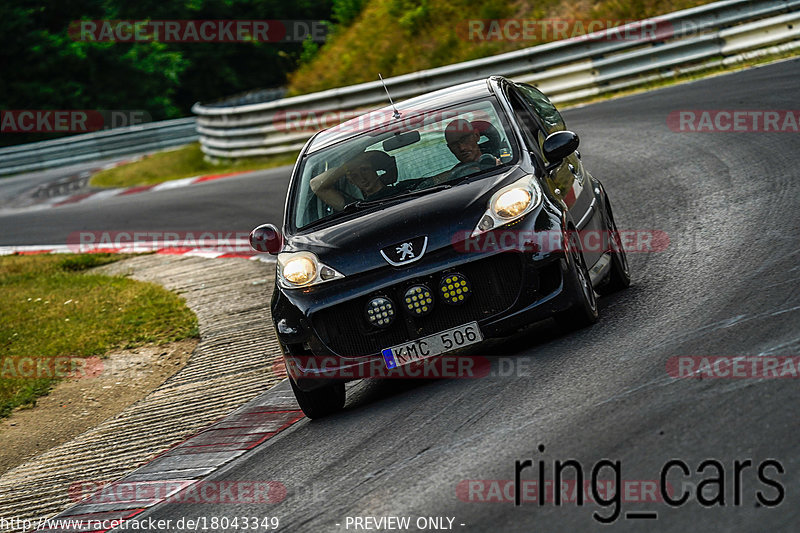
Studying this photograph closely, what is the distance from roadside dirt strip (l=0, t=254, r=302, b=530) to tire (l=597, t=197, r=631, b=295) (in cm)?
230

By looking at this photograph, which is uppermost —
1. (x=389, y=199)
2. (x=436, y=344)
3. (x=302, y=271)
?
(x=389, y=199)

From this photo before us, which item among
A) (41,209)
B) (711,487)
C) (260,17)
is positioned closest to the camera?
(711,487)

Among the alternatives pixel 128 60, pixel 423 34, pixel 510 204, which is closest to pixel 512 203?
pixel 510 204

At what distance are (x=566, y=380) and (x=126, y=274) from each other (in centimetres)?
922

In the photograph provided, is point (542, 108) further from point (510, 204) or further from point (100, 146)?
point (100, 146)

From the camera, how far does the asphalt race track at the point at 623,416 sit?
14.1ft

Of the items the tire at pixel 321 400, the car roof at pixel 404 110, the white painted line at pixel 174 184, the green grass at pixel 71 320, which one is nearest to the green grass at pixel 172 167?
the white painted line at pixel 174 184

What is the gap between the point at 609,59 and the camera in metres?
18.6

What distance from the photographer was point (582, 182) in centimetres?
772

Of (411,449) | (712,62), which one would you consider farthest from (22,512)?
(712,62)

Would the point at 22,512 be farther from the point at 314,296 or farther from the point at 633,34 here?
the point at 633,34

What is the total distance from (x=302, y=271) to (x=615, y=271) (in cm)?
222

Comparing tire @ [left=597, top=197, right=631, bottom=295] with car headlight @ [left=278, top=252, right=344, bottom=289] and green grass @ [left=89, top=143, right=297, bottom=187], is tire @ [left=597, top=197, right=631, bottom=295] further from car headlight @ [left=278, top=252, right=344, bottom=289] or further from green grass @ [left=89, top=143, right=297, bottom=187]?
green grass @ [left=89, top=143, right=297, bottom=187]

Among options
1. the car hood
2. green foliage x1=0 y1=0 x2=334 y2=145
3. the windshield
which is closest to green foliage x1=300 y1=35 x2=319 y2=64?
green foliage x1=0 y1=0 x2=334 y2=145
